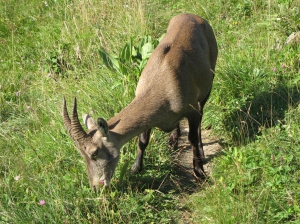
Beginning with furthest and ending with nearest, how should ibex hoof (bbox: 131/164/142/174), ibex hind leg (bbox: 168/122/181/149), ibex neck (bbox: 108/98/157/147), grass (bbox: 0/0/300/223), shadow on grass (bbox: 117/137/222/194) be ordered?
ibex hind leg (bbox: 168/122/181/149), ibex hoof (bbox: 131/164/142/174), shadow on grass (bbox: 117/137/222/194), ibex neck (bbox: 108/98/157/147), grass (bbox: 0/0/300/223)

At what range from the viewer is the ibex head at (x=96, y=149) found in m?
4.91

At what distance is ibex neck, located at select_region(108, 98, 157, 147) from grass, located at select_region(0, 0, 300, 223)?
1.21 feet

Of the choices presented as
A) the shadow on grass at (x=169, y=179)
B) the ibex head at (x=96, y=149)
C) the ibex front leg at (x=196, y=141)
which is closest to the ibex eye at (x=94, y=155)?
the ibex head at (x=96, y=149)

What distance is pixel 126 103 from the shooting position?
669 cm

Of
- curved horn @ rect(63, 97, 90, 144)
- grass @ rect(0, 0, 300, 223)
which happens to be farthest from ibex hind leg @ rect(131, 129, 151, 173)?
curved horn @ rect(63, 97, 90, 144)

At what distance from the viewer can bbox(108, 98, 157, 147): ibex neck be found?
16.9 feet

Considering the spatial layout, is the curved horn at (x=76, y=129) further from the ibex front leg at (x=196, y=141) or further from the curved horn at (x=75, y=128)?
the ibex front leg at (x=196, y=141)

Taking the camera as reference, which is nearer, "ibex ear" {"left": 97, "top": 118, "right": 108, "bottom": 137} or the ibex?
"ibex ear" {"left": 97, "top": 118, "right": 108, "bottom": 137}

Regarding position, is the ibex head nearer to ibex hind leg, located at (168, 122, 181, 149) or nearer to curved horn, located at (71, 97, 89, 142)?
curved horn, located at (71, 97, 89, 142)

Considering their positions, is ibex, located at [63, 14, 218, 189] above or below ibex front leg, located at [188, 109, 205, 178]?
above

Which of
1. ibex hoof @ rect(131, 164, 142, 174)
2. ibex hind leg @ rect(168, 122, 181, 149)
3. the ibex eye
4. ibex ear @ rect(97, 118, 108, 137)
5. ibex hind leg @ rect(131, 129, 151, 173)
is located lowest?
ibex hind leg @ rect(168, 122, 181, 149)

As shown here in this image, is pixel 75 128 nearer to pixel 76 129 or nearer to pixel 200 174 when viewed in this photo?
pixel 76 129

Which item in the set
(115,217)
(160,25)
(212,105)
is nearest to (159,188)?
(115,217)

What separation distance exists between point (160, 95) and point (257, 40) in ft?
10.0
